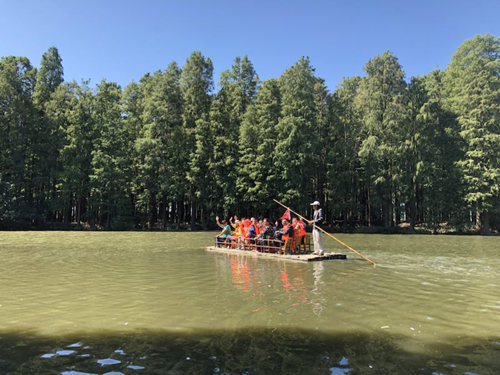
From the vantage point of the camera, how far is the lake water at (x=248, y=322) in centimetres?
551

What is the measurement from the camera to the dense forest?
47.3m

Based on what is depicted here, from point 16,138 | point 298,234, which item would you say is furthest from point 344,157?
point 16,138

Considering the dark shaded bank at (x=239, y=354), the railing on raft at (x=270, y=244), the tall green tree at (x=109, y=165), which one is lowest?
the dark shaded bank at (x=239, y=354)

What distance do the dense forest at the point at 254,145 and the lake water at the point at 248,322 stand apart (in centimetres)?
3650

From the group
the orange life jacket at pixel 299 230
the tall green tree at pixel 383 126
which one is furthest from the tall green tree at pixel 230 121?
the orange life jacket at pixel 299 230

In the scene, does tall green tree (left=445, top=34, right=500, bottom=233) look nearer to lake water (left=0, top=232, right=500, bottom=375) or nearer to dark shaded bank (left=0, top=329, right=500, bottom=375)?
lake water (left=0, top=232, right=500, bottom=375)

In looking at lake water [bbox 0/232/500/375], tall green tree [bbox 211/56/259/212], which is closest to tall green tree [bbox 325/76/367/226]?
tall green tree [bbox 211/56/259/212]

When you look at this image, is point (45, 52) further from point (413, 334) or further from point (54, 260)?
point (413, 334)

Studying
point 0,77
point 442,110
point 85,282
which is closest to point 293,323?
point 85,282

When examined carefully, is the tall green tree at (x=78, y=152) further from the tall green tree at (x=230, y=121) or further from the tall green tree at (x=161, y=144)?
the tall green tree at (x=230, y=121)

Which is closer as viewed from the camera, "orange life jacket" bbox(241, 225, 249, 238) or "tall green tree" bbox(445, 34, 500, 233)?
"orange life jacket" bbox(241, 225, 249, 238)

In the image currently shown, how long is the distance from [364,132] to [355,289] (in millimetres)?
46649

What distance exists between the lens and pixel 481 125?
4472 centimetres

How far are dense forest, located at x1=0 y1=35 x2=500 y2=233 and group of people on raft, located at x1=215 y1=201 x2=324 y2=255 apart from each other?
25.1 meters
